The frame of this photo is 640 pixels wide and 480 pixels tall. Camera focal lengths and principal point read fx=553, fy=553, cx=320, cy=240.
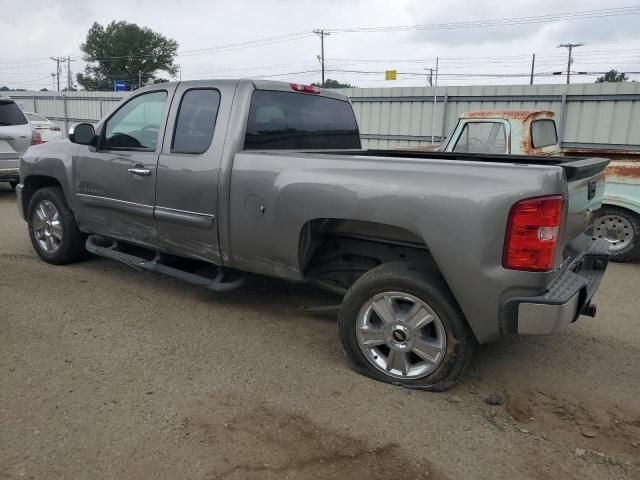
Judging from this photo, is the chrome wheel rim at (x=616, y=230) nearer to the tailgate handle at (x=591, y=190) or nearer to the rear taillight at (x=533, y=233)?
the tailgate handle at (x=591, y=190)

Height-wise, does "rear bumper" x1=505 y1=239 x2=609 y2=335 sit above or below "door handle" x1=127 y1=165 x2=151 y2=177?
below

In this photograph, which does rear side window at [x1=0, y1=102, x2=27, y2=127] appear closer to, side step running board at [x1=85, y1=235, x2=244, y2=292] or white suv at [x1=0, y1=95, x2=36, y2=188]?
white suv at [x1=0, y1=95, x2=36, y2=188]

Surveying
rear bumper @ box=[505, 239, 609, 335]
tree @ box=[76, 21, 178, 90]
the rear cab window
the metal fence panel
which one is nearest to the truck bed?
rear bumper @ box=[505, 239, 609, 335]

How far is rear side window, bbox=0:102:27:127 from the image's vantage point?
952 cm

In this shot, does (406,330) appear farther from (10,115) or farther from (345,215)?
(10,115)

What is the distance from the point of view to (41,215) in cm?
565

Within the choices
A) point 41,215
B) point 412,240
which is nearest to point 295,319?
point 412,240

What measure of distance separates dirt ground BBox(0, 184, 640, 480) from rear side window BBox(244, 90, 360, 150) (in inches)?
55.7

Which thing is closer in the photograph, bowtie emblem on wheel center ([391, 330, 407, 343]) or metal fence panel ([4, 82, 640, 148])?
bowtie emblem on wheel center ([391, 330, 407, 343])

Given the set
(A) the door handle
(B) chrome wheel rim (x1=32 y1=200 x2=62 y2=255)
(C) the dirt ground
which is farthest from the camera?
(B) chrome wheel rim (x1=32 y1=200 x2=62 y2=255)

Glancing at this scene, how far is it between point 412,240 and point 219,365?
149 centimetres

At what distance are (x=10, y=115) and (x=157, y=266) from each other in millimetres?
6896

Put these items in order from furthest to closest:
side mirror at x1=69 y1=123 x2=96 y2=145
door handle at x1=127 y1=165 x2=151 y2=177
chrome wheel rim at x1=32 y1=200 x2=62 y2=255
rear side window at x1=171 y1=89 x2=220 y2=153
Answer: chrome wheel rim at x1=32 y1=200 x2=62 y2=255, side mirror at x1=69 y1=123 x2=96 y2=145, door handle at x1=127 y1=165 x2=151 y2=177, rear side window at x1=171 y1=89 x2=220 y2=153

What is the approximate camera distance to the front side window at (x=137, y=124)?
452 cm
